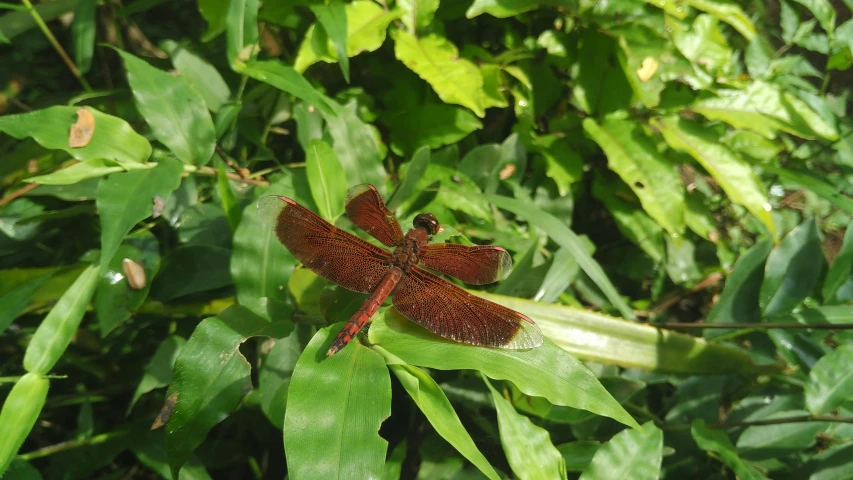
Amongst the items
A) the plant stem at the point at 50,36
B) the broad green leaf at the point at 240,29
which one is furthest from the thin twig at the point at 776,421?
the plant stem at the point at 50,36

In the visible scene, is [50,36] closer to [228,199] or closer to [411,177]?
[228,199]

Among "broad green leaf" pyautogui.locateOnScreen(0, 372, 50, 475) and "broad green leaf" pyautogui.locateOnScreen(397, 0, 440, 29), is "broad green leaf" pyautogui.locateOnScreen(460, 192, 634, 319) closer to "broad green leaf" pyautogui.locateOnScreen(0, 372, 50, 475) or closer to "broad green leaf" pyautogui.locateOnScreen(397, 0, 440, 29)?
"broad green leaf" pyautogui.locateOnScreen(397, 0, 440, 29)

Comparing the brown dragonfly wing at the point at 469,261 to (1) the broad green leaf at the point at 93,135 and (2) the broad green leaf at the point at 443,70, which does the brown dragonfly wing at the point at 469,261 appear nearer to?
(2) the broad green leaf at the point at 443,70

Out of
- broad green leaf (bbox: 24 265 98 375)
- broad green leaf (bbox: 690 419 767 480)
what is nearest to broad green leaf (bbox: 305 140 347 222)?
broad green leaf (bbox: 24 265 98 375)

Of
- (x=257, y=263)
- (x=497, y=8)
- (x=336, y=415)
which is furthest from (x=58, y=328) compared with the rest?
(x=497, y=8)

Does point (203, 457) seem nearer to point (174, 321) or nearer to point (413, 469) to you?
point (174, 321)

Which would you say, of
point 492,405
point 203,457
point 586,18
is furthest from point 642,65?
point 203,457

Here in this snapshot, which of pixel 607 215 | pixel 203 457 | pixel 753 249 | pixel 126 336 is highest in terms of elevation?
pixel 753 249
